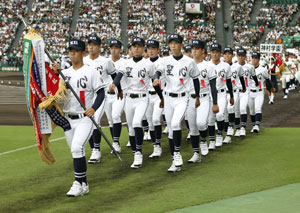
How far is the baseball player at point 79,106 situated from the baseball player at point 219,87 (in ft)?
15.3

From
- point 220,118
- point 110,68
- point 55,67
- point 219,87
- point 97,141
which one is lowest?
point 97,141

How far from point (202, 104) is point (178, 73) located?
67.9 inches

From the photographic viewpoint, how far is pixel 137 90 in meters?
10.7

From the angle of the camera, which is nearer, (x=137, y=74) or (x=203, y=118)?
(x=137, y=74)

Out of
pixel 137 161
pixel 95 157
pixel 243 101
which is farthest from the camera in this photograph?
pixel 243 101

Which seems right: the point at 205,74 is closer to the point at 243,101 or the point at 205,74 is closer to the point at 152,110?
the point at 152,110

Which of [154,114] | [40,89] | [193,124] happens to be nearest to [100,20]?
[154,114]

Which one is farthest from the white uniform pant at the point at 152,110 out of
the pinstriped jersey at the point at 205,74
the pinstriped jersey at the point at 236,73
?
the pinstriped jersey at the point at 236,73

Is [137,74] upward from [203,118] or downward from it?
upward

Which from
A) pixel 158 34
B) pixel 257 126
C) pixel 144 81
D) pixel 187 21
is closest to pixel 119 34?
pixel 158 34

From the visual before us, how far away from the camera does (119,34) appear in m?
48.1

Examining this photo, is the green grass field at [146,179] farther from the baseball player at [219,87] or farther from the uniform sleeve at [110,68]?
the uniform sleeve at [110,68]

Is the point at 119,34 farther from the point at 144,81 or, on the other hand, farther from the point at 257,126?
the point at 144,81

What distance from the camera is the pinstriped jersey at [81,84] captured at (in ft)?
27.2
